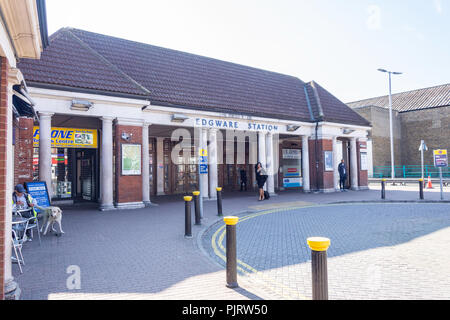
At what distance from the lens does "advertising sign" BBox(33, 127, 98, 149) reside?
13.3m

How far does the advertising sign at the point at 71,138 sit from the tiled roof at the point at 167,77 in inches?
107

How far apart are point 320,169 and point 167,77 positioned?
10.9m

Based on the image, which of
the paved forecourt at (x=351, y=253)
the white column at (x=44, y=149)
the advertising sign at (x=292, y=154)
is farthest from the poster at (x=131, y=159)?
the advertising sign at (x=292, y=154)

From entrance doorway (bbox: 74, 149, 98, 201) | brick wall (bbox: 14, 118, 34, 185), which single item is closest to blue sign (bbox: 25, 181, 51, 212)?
brick wall (bbox: 14, 118, 34, 185)

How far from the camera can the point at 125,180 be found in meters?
12.9

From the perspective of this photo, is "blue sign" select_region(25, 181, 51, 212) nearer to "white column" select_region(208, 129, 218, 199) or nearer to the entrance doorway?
the entrance doorway

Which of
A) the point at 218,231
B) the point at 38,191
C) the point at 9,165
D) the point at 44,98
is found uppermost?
the point at 44,98

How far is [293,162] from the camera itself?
2512 centimetres

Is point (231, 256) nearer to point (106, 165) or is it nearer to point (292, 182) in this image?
point (106, 165)

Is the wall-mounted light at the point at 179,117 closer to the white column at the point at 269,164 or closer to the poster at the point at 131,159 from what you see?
the poster at the point at 131,159
